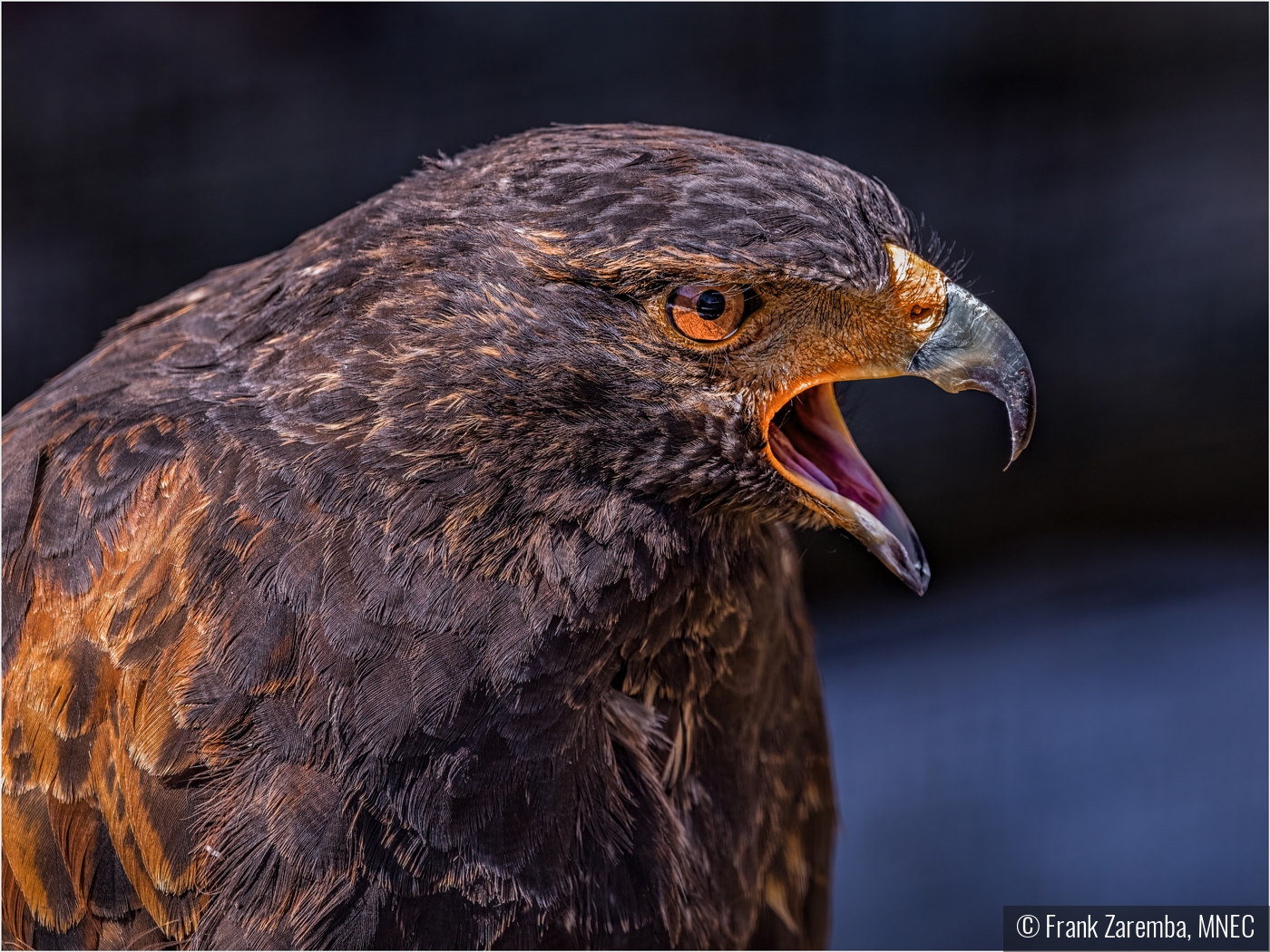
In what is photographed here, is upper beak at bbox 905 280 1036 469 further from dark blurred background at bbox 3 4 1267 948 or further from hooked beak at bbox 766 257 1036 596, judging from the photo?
Answer: dark blurred background at bbox 3 4 1267 948

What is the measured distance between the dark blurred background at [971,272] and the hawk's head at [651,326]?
2648 mm

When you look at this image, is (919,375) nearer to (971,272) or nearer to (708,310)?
(708,310)

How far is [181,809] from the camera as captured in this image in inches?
68.7

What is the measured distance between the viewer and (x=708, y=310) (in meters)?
1.63

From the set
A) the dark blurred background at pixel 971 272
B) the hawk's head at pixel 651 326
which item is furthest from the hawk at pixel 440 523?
the dark blurred background at pixel 971 272

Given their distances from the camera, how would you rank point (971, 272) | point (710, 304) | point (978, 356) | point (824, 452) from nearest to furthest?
1. point (710, 304)
2. point (978, 356)
3. point (824, 452)
4. point (971, 272)

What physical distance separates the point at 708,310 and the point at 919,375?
0.36 meters

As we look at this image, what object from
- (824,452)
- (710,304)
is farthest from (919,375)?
(710,304)

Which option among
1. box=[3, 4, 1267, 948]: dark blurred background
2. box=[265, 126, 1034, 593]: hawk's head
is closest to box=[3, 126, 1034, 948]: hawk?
box=[265, 126, 1034, 593]: hawk's head

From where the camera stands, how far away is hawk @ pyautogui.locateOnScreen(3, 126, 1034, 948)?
1662 mm

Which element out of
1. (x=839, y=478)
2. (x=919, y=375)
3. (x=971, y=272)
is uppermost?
(x=919, y=375)

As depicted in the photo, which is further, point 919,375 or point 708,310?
point 919,375

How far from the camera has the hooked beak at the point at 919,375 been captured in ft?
5.67

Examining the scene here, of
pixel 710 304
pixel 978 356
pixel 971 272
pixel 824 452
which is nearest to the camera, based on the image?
pixel 710 304
